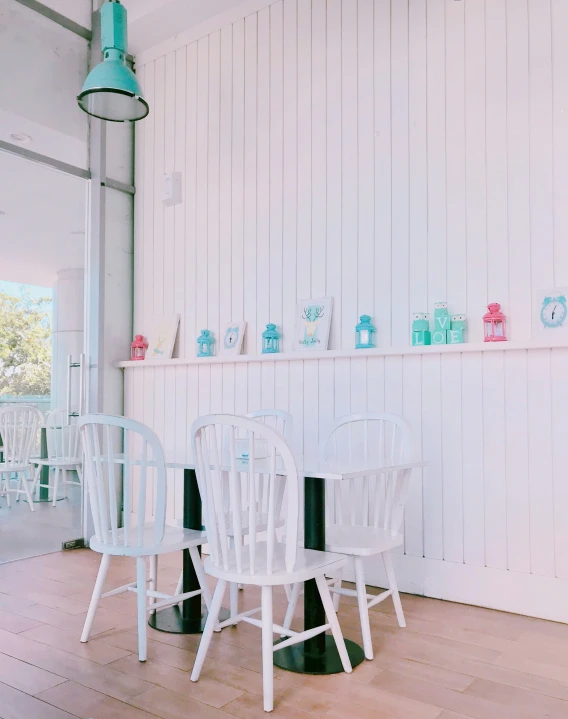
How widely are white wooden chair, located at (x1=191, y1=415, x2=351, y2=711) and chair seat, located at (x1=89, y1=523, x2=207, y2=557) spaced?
0.85ft

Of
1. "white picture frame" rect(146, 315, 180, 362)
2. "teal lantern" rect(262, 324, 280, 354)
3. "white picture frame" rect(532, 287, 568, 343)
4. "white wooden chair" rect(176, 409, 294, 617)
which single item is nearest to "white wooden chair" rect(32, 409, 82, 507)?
"white picture frame" rect(146, 315, 180, 362)

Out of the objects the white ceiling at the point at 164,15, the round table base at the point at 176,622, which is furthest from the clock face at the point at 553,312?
the white ceiling at the point at 164,15

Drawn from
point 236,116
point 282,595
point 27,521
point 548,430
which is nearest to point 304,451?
point 282,595

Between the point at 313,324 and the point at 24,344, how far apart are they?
1736mm

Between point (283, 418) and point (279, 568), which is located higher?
point (283, 418)

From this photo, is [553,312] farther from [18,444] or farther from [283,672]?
[18,444]

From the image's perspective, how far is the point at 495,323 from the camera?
296 centimetres

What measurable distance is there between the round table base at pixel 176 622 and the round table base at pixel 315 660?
435 mm

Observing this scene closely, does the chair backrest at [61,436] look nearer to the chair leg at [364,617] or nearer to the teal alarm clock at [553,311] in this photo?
the chair leg at [364,617]

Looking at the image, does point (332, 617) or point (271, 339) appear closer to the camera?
point (332, 617)

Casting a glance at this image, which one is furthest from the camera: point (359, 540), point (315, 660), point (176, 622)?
point (176, 622)

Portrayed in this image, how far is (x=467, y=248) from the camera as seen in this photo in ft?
10.2

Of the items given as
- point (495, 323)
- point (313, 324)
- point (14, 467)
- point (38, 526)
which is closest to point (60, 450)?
point (14, 467)

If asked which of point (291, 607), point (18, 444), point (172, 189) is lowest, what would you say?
point (291, 607)
